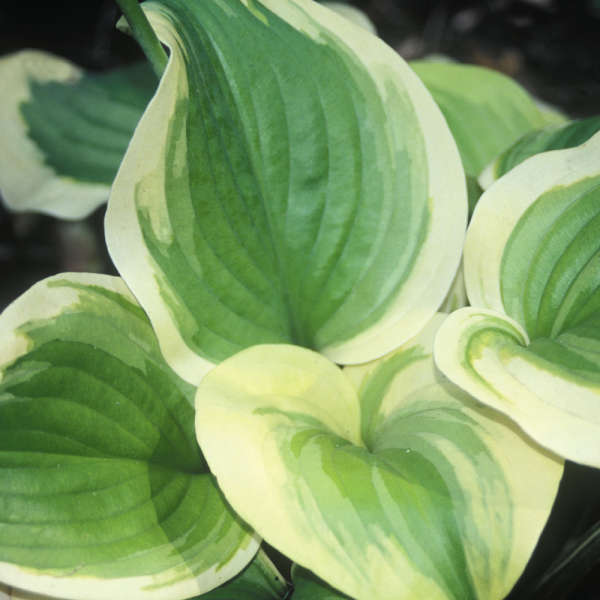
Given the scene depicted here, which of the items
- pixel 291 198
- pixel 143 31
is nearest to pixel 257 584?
pixel 291 198

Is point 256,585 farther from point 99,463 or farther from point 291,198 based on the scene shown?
point 291,198

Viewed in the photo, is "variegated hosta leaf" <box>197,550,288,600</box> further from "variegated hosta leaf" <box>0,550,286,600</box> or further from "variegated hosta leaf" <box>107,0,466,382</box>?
"variegated hosta leaf" <box>107,0,466,382</box>

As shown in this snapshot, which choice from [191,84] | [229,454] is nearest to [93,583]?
[229,454]

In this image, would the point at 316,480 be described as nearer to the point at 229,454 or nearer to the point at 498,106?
the point at 229,454

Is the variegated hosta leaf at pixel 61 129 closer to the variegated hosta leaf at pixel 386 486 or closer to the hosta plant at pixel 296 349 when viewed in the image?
the hosta plant at pixel 296 349

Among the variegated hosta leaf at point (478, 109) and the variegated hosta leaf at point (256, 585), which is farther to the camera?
the variegated hosta leaf at point (478, 109)

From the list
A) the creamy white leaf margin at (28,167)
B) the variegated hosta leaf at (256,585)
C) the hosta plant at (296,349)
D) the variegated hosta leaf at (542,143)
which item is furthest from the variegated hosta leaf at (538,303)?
the creamy white leaf margin at (28,167)

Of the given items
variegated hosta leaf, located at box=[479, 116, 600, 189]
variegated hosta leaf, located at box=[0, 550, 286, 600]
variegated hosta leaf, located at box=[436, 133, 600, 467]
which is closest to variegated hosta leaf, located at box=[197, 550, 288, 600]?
variegated hosta leaf, located at box=[0, 550, 286, 600]
